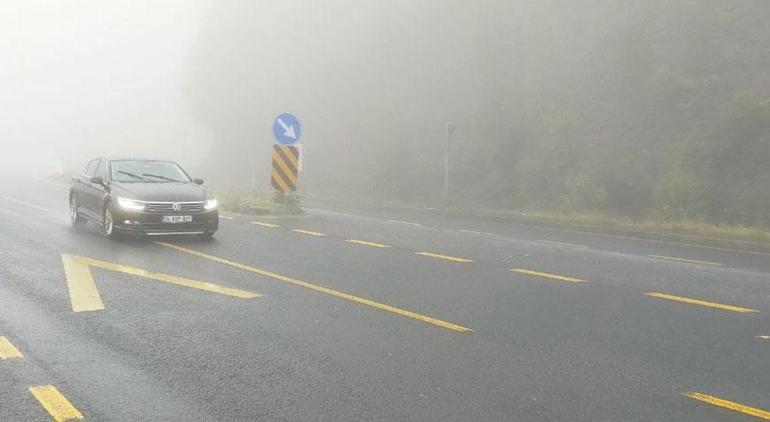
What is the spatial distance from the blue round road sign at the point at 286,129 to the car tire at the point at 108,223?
19.6ft

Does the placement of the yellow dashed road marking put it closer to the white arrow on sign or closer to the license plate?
the license plate

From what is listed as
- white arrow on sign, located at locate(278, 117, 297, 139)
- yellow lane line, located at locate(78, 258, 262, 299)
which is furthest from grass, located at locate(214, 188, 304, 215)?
yellow lane line, located at locate(78, 258, 262, 299)

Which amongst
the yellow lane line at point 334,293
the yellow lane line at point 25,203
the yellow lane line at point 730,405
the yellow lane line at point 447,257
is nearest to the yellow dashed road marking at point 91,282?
the yellow lane line at point 334,293

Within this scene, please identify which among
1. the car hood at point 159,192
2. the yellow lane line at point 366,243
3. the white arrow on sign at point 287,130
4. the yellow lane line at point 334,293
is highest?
the white arrow on sign at point 287,130

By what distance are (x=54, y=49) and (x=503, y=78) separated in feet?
376

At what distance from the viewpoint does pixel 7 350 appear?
212 inches

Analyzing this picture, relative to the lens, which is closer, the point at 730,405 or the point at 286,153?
the point at 730,405

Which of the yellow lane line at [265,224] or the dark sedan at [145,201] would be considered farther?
the yellow lane line at [265,224]

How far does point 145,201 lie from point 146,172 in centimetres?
163

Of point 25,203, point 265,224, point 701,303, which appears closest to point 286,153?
point 265,224

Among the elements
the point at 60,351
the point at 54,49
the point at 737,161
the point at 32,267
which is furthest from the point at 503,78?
the point at 54,49

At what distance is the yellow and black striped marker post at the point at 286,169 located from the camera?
57.4 feet

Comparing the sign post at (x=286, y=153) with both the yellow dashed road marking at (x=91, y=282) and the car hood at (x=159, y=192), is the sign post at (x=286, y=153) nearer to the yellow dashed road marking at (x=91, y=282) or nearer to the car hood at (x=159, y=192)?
the car hood at (x=159, y=192)

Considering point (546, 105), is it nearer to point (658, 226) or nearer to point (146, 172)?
point (658, 226)
